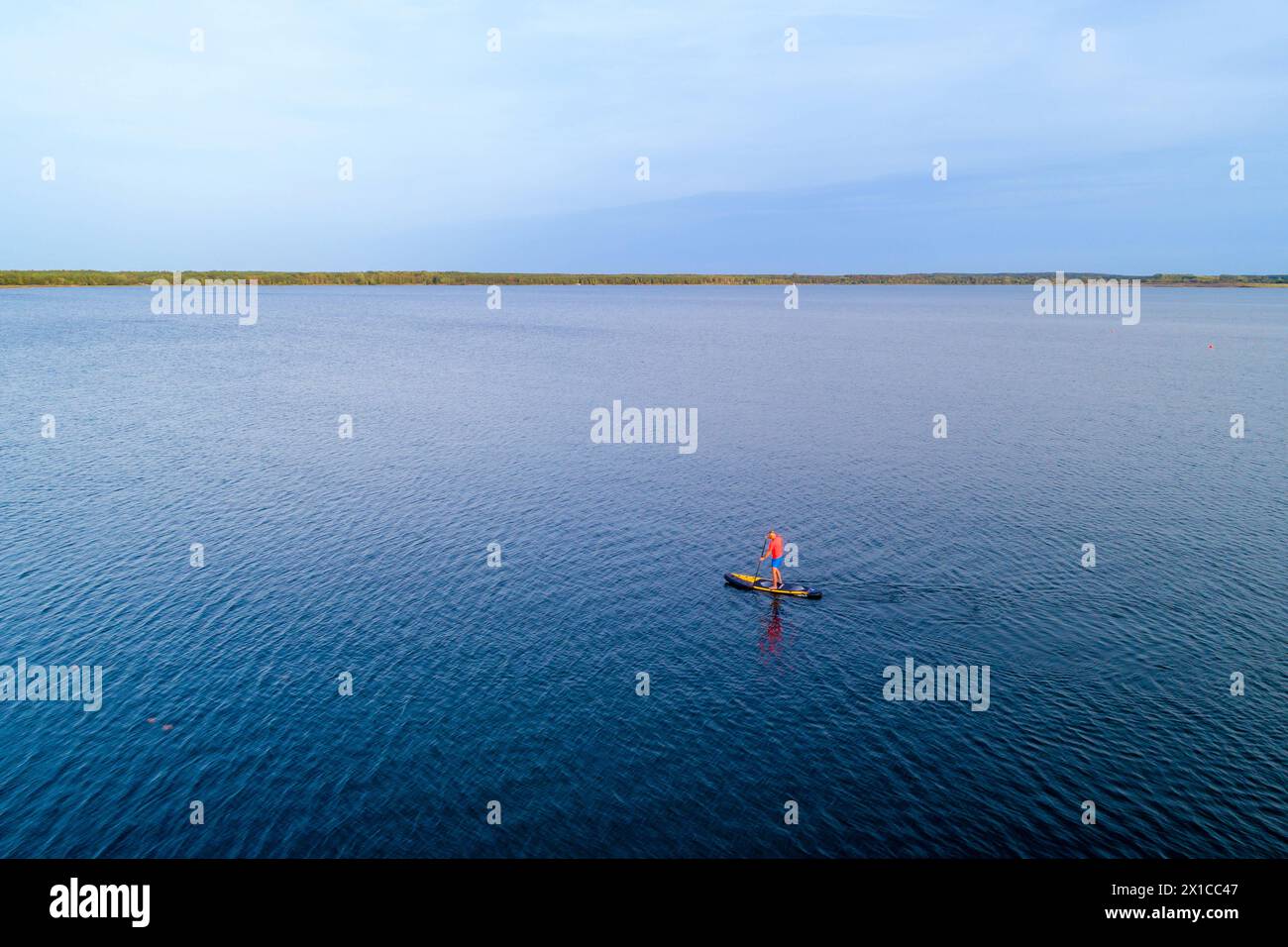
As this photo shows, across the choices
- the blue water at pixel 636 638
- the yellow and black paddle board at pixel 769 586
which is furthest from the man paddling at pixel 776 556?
the blue water at pixel 636 638

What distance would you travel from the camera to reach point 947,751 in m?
33.2

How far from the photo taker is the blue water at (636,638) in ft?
96.7

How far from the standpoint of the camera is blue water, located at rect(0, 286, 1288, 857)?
96.7 ft

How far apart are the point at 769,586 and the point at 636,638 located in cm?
1008

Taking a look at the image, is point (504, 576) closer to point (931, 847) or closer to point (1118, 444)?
point (931, 847)

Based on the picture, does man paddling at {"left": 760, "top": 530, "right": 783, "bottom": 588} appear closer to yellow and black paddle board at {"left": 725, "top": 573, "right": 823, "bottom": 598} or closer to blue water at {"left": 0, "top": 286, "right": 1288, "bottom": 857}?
yellow and black paddle board at {"left": 725, "top": 573, "right": 823, "bottom": 598}

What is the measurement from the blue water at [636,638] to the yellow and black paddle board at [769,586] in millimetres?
1109

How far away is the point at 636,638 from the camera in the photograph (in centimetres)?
4325

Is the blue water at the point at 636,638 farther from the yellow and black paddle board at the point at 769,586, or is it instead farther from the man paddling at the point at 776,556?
the man paddling at the point at 776,556

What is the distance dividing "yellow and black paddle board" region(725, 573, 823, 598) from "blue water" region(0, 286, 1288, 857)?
111cm

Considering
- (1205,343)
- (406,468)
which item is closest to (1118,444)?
(406,468)

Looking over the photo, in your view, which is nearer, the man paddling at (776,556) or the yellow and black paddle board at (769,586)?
the man paddling at (776,556)

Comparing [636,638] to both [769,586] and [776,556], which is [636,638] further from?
[776,556]

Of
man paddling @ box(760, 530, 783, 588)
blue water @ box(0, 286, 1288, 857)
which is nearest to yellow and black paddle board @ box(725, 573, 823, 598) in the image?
man paddling @ box(760, 530, 783, 588)
